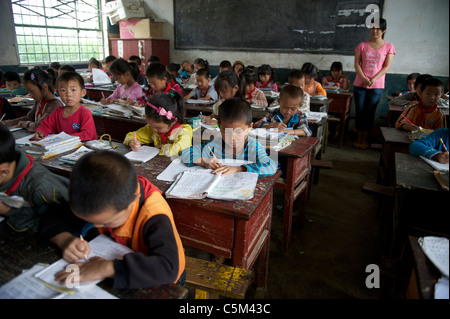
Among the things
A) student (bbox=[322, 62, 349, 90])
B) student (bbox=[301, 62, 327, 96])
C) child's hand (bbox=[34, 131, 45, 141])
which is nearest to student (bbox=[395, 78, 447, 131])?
student (bbox=[301, 62, 327, 96])

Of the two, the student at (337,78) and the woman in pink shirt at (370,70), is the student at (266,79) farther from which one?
the woman in pink shirt at (370,70)

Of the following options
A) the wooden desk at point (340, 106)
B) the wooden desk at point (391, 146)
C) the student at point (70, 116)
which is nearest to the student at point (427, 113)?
the wooden desk at point (391, 146)

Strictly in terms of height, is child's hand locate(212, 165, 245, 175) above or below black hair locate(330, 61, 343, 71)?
below

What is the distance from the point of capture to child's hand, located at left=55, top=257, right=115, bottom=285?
2.51 feet

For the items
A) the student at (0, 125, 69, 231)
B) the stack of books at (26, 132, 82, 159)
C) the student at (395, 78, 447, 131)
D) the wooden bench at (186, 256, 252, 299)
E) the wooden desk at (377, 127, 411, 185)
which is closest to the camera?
the student at (0, 125, 69, 231)

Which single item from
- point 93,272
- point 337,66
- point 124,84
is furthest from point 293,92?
point 337,66

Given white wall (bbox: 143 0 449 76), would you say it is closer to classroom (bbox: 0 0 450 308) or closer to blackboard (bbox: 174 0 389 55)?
classroom (bbox: 0 0 450 308)

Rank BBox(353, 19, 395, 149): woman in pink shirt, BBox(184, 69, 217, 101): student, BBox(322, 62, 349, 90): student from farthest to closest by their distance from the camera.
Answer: BBox(322, 62, 349, 90): student < BBox(353, 19, 395, 149): woman in pink shirt < BBox(184, 69, 217, 101): student

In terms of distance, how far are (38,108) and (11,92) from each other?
1.77 metres

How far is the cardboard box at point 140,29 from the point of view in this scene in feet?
23.4

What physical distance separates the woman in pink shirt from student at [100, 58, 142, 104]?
9.65ft

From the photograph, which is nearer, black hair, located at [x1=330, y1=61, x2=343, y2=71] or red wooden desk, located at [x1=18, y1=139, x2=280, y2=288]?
red wooden desk, located at [x1=18, y1=139, x2=280, y2=288]

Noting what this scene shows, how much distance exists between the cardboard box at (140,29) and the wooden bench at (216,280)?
6.91 metres

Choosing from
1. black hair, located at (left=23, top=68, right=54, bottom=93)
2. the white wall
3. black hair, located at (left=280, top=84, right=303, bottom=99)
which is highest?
the white wall
